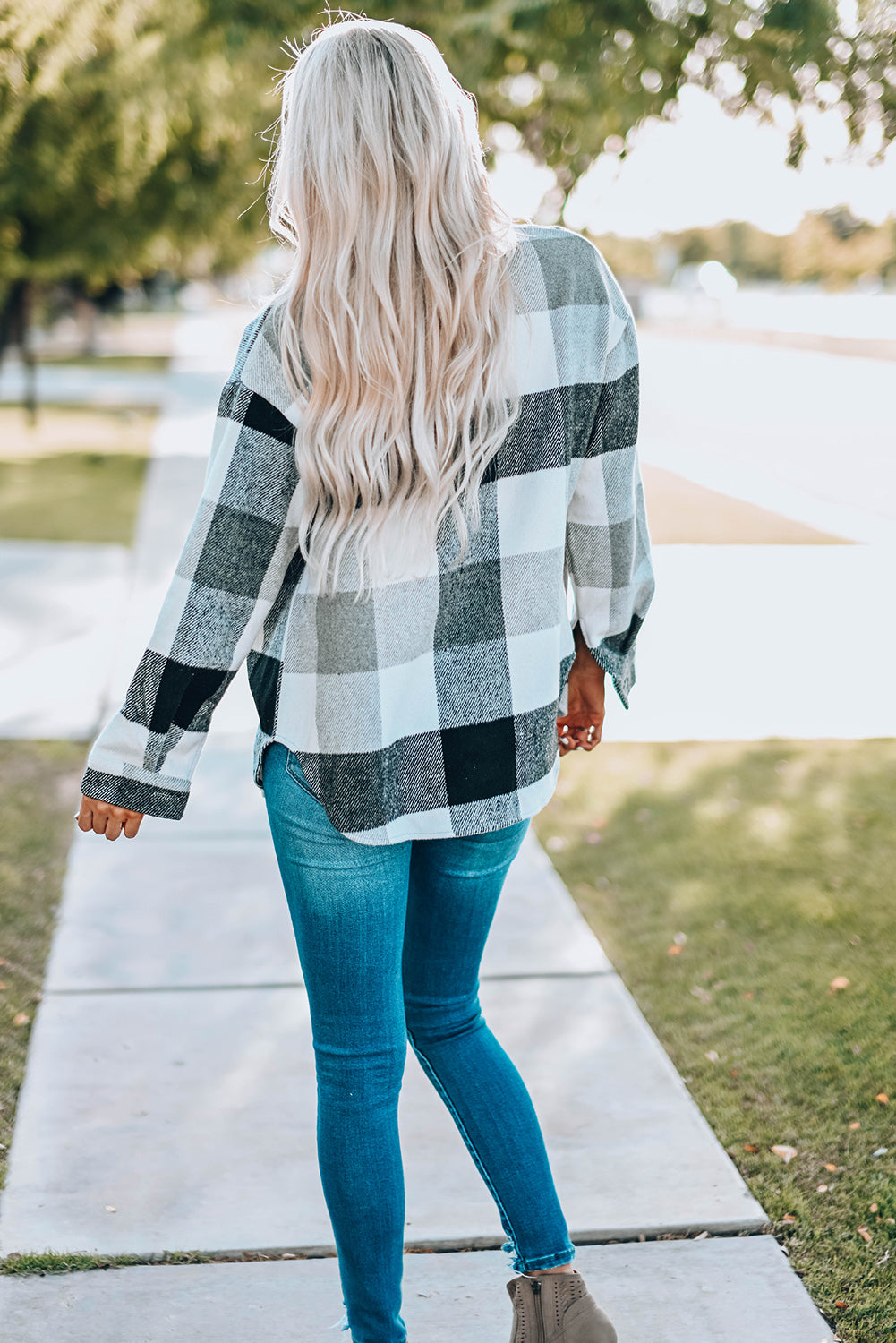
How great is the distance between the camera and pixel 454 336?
5.41 feet

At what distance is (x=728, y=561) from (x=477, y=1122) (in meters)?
7.32

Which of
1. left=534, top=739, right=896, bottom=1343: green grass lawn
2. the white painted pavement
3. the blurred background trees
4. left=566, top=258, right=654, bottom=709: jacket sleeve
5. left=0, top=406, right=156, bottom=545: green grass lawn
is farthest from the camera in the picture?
left=0, top=406, right=156, bottom=545: green grass lawn

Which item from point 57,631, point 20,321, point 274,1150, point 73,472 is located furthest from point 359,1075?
point 20,321

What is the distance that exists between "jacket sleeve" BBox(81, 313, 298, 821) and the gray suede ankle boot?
2.96 ft

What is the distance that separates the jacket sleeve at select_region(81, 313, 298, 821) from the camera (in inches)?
65.3

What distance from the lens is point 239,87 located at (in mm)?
12508

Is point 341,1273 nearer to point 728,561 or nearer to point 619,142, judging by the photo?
point 619,142

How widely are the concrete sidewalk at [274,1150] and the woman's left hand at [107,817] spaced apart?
0.93 m

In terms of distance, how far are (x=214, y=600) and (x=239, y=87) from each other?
1215 cm

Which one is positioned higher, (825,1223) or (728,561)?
(825,1223)

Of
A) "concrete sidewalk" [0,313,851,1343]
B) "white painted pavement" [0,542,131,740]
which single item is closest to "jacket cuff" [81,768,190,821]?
"concrete sidewalk" [0,313,851,1343]

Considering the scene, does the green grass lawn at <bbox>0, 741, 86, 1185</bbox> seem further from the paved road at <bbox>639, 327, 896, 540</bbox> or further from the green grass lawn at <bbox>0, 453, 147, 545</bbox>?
the paved road at <bbox>639, 327, 896, 540</bbox>

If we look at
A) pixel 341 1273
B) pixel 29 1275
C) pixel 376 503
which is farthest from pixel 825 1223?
pixel 376 503

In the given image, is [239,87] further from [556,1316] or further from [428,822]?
[556,1316]
